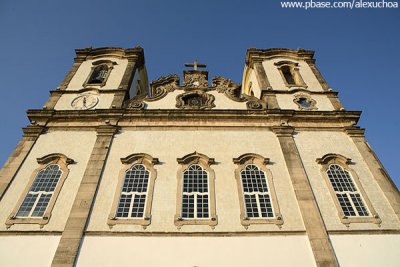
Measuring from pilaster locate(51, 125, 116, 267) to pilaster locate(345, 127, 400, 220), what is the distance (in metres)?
11.5

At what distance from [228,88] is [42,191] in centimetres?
1088

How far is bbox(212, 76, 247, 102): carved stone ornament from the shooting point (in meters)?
17.3

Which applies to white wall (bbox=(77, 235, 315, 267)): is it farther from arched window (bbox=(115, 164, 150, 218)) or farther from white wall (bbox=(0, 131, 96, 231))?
white wall (bbox=(0, 131, 96, 231))

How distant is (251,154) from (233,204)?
2.77 meters

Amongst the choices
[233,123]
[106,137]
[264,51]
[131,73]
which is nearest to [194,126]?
[233,123]

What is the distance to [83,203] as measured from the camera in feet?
38.1

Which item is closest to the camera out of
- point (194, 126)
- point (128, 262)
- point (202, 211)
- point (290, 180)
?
point (128, 262)

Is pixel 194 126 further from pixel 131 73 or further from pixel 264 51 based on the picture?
pixel 264 51

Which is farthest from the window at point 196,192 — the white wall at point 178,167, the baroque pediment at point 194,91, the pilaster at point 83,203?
the baroque pediment at point 194,91

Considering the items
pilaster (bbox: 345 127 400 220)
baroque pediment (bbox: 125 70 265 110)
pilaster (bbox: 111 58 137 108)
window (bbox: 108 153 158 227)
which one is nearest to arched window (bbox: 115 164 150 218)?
window (bbox: 108 153 158 227)

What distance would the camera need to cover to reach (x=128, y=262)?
10.0m

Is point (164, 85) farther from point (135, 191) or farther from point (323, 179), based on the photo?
point (323, 179)

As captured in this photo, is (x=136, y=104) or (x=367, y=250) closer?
(x=367, y=250)

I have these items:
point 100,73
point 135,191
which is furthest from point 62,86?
point 135,191
